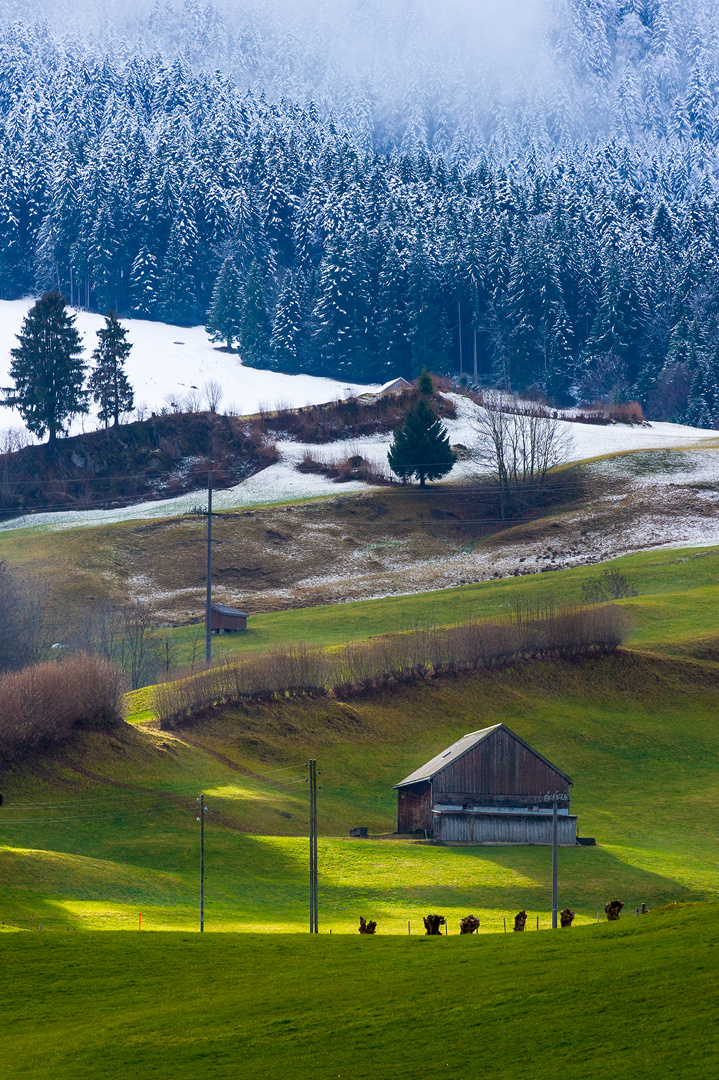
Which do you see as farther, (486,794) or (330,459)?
(330,459)

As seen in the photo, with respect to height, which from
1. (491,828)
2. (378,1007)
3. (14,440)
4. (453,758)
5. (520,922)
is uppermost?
(14,440)

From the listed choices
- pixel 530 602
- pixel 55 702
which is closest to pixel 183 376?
pixel 530 602

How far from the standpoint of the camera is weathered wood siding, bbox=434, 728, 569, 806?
209ft

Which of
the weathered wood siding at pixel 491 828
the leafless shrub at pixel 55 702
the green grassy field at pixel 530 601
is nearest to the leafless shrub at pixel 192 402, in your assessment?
the green grassy field at pixel 530 601

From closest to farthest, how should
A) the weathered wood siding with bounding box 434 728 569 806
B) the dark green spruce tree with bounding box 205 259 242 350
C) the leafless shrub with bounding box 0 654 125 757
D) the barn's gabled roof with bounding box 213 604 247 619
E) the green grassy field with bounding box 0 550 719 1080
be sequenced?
1. the green grassy field with bounding box 0 550 719 1080
2. the leafless shrub with bounding box 0 654 125 757
3. the weathered wood siding with bounding box 434 728 569 806
4. the barn's gabled roof with bounding box 213 604 247 619
5. the dark green spruce tree with bounding box 205 259 242 350

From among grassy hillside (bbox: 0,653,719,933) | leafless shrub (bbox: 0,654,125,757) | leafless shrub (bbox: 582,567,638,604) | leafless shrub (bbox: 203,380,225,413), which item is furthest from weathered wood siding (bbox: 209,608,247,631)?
leafless shrub (bbox: 203,380,225,413)

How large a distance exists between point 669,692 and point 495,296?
121946 mm

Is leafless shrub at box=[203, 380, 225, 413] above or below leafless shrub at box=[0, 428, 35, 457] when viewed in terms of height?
above

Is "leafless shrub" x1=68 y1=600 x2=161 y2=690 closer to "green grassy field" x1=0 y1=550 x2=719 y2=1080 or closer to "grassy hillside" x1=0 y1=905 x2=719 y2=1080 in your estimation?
"green grassy field" x1=0 y1=550 x2=719 y2=1080

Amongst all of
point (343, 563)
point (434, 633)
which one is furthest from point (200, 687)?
point (343, 563)

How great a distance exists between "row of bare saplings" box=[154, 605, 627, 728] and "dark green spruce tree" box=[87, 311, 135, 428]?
59301 millimetres

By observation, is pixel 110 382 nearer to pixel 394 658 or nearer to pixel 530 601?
pixel 530 601

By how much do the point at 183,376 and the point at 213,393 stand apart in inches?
735

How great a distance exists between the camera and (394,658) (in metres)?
80.2
